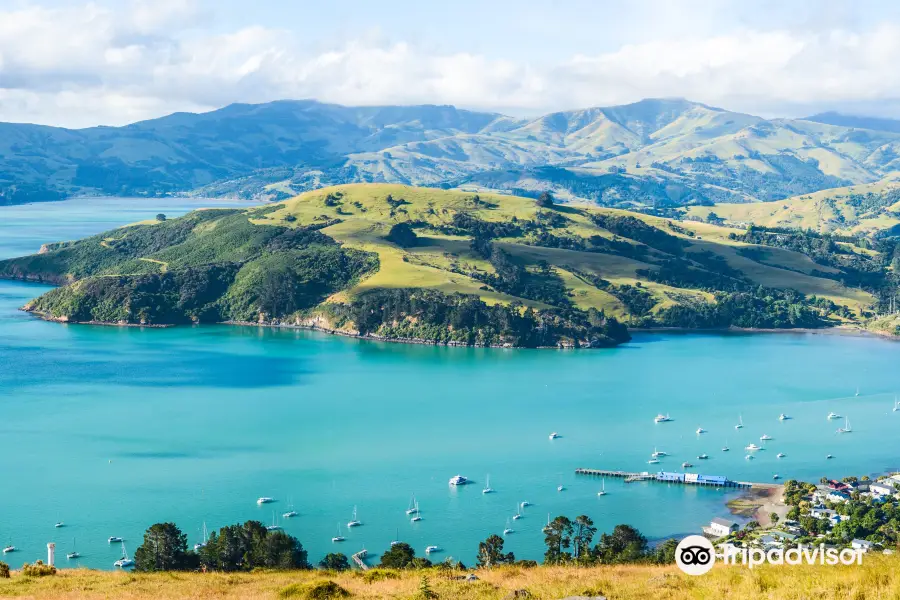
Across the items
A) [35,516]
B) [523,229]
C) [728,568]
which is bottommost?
[35,516]

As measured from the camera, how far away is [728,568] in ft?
52.3

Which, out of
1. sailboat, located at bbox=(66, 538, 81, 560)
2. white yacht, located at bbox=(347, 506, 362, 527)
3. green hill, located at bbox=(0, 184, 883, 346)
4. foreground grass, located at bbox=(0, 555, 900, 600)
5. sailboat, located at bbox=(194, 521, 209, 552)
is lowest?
sailboat, located at bbox=(66, 538, 81, 560)

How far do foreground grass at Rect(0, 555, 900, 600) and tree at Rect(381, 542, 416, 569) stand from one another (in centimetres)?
1368

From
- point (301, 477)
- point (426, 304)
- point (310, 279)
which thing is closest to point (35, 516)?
point (301, 477)

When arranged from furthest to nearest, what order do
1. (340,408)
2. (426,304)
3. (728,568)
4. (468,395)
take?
1. (426,304)
2. (468,395)
3. (340,408)
4. (728,568)

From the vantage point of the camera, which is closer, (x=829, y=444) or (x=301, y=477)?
(x=301, y=477)

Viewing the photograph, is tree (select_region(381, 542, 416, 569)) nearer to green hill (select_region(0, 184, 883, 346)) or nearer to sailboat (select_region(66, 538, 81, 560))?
sailboat (select_region(66, 538, 81, 560))

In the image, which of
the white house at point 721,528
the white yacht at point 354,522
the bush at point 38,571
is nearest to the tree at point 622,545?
the white house at point 721,528

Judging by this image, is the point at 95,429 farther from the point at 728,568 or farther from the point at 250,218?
the point at 250,218

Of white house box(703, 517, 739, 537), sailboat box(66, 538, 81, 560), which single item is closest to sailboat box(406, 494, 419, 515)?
white house box(703, 517, 739, 537)

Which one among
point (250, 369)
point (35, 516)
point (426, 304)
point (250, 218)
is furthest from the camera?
point (250, 218)

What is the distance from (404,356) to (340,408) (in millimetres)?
24213

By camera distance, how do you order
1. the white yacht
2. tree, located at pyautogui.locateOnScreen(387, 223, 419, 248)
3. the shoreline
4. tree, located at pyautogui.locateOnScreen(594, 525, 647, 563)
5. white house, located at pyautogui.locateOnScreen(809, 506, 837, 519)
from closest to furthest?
1. tree, located at pyautogui.locateOnScreen(594, 525, 647, 563)
2. the white yacht
3. white house, located at pyautogui.locateOnScreen(809, 506, 837, 519)
4. the shoreline
5. tree, located at pyautogui.locateOnScreen(387, 223, 419, 248)

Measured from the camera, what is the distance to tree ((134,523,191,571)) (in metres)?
36.2
